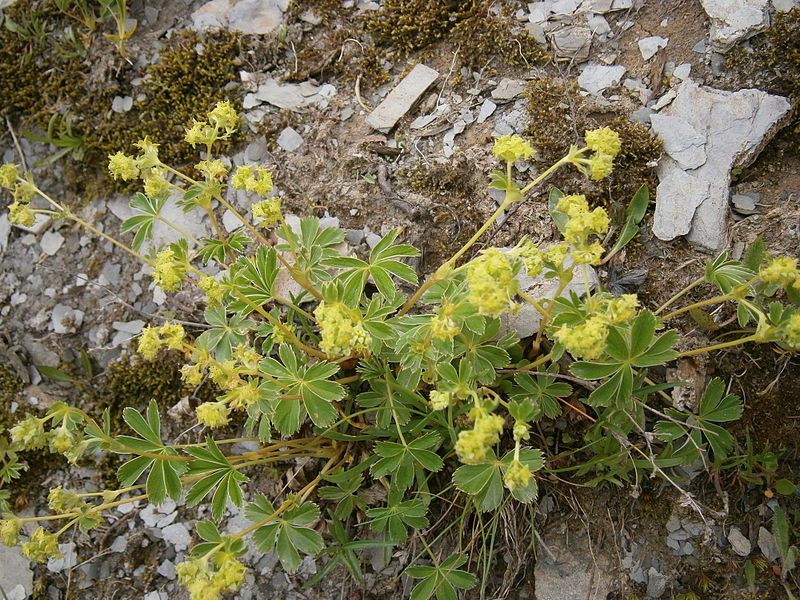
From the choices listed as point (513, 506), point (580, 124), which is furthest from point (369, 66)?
point (513, 506)

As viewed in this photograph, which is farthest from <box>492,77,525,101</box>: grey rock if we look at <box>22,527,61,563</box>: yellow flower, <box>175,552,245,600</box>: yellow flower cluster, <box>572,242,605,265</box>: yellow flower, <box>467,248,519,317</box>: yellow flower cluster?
<box>22,527,61,563</box>: yellow flower

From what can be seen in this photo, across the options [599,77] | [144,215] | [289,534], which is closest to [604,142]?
[599,77]

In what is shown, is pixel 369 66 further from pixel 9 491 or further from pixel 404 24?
pixel 9 491

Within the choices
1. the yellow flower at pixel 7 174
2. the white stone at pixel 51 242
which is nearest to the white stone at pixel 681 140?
the yellow flower at pixel 7 174

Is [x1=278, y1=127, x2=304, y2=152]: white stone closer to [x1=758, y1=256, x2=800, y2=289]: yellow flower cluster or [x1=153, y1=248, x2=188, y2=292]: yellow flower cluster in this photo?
[x1=153, y1=248, x2=188, y2=292]: yellow flower cluster

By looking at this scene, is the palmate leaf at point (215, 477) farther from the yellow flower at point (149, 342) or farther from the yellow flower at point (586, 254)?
the yellow flower at point (586, 254)
